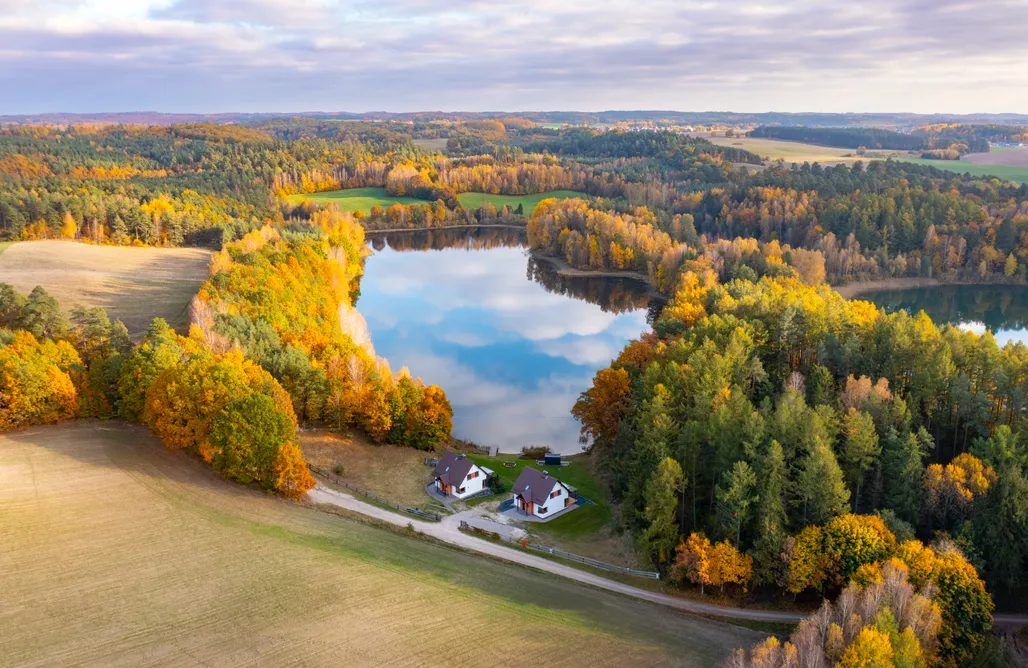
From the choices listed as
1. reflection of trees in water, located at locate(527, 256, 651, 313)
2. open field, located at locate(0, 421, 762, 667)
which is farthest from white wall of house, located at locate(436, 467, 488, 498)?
reflection of trees in water, located at locate(527, 256, 651, 313)

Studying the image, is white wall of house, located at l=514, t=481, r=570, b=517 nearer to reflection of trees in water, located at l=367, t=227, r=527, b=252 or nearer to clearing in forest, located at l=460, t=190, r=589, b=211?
reflection of trees in water, located at l=367, t=227, r=527, b=252

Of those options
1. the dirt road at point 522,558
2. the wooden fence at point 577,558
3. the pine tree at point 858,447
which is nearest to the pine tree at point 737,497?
the dirt road at point 522,558

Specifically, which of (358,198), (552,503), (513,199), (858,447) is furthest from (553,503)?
(358,198)

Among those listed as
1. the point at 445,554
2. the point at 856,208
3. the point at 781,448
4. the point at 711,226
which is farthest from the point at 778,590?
the point at 711,226

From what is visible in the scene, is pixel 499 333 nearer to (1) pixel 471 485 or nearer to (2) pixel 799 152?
(1) pixel 471 485

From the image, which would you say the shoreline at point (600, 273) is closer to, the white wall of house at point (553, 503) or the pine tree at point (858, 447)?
the white wall of house at point (553, 503)
